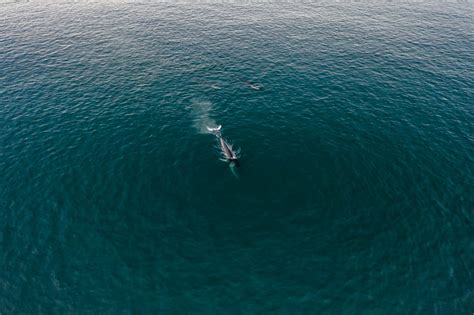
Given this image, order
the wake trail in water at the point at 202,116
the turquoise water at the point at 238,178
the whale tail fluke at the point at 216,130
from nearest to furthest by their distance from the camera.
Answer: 1. the turquoise water at the point at 238,178
2. the whale tail fluke at the point at 216,130
3. the wake trail in water at the point at 202,116

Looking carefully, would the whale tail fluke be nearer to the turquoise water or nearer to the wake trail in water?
the wake trail in water

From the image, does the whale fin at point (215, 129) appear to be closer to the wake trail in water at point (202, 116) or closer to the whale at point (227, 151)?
the wake trail in water at point (202, 116)

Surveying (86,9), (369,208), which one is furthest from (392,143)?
(86,9)

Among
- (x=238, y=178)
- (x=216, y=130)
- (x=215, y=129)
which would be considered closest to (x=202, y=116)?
(x=215, y=129)

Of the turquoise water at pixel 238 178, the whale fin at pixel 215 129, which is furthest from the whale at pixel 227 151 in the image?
the turquoise water at pixel 238 178

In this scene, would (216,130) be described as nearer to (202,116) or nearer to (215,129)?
(215,129)

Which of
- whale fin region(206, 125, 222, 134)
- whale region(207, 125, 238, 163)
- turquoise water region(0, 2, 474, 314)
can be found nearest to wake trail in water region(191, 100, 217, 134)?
turquoise water region(0, 2, 474, 314)
